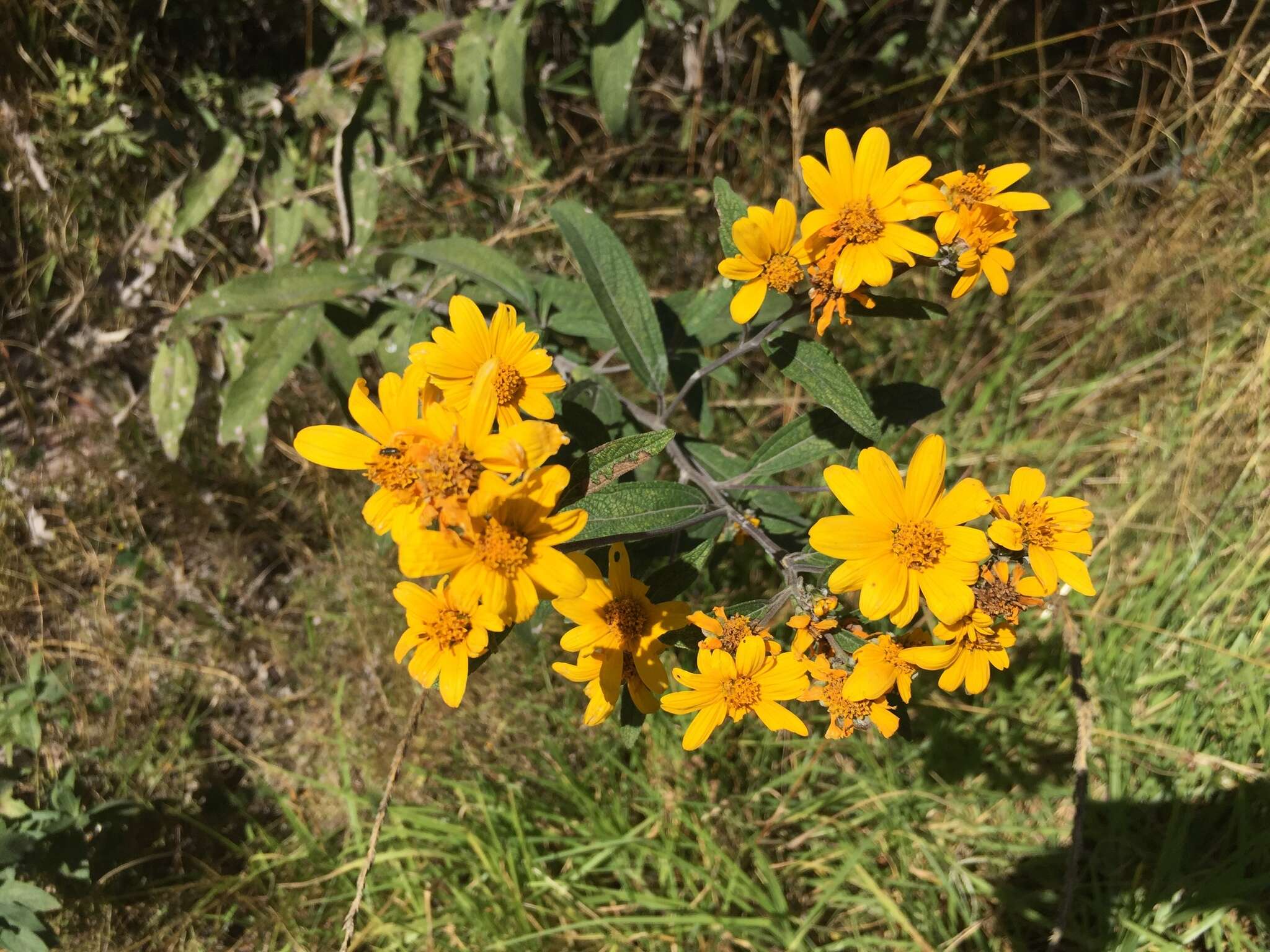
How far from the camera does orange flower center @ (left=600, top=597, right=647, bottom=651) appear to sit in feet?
5.51

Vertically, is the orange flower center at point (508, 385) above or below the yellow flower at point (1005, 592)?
above

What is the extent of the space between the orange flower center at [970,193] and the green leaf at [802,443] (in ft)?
1.80

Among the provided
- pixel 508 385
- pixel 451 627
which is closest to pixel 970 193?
pixel 508 385

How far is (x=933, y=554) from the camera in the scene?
162cm

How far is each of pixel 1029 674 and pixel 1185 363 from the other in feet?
5.00

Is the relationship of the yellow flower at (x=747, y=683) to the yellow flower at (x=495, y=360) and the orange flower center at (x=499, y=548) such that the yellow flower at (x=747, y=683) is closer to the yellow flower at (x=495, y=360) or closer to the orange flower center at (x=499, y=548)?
the orange flower center at (x=499, y=548)

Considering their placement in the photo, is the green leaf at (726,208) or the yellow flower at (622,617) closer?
the yellow flower at (622,617)

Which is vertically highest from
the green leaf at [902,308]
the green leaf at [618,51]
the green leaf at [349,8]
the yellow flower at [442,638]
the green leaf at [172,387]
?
the green leaf at [349,8]

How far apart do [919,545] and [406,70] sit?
229 cm

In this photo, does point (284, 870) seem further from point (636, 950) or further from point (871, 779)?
point (871, 779)

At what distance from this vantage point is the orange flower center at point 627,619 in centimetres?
168

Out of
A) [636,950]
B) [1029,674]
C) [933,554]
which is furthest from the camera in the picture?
[1029,674]

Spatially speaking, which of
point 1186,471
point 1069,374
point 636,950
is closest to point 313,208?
point 636,950

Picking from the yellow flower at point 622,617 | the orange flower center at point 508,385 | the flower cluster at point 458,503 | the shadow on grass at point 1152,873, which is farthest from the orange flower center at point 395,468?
the shadow on grass at point 1152,873
